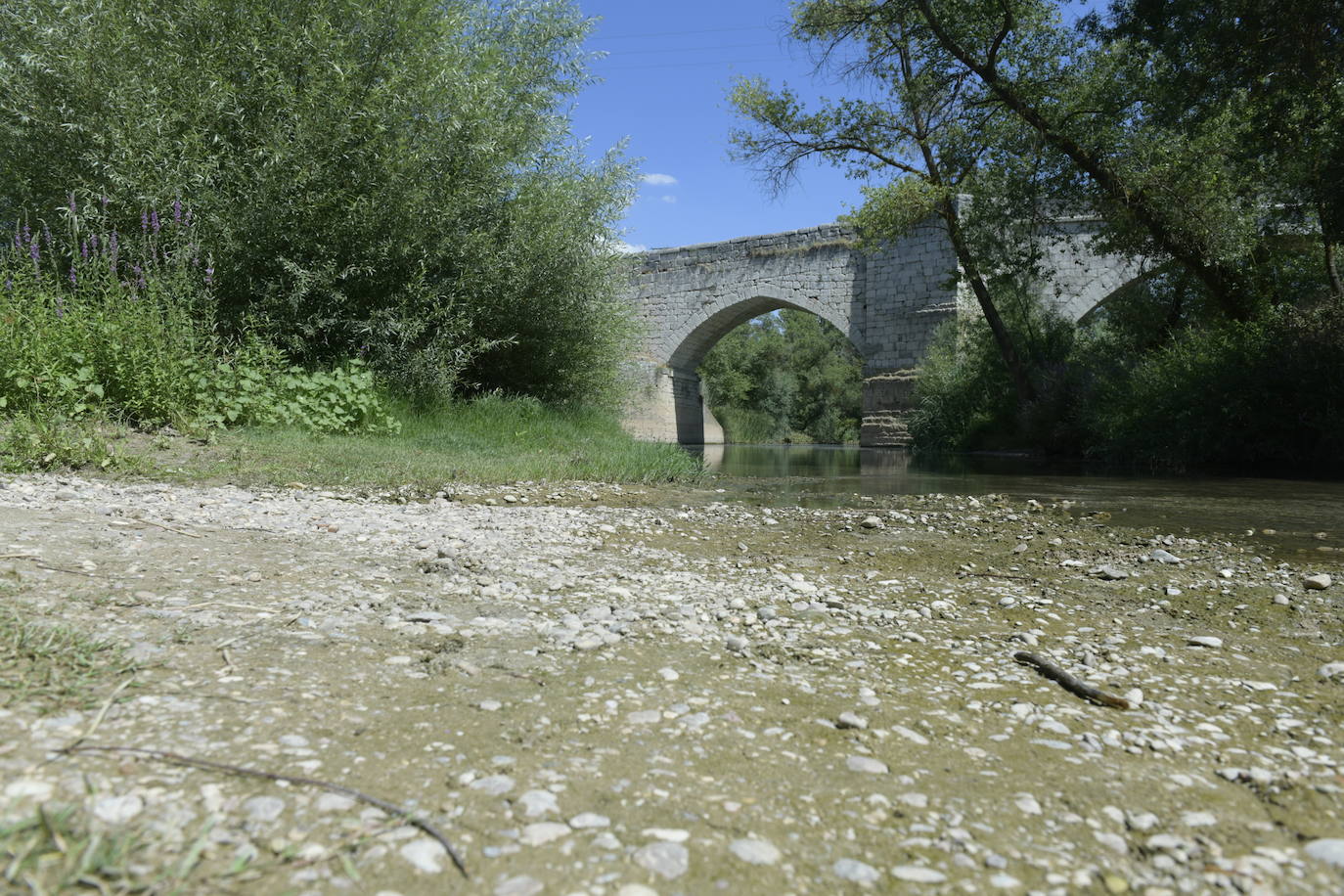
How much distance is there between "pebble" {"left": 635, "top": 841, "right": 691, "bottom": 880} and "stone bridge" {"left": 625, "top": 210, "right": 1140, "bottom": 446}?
67.2 feet

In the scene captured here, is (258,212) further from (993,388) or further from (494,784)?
(993,388)

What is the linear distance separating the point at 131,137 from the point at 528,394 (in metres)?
5.46

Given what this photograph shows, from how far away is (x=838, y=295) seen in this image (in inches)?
1040

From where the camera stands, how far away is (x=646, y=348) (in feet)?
98.9

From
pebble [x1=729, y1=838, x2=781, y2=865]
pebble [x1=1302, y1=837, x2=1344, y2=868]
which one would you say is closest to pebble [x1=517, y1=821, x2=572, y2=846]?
pebble [x1=729, y1=838, x2=781, y2=865]

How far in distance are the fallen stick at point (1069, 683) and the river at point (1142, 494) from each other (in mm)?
3327

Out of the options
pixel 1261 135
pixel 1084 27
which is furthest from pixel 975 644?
pixel 1084 27

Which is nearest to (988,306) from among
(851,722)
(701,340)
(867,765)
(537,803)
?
(701,340)

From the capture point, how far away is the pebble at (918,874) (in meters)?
1.43

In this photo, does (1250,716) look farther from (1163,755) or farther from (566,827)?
(566,827)

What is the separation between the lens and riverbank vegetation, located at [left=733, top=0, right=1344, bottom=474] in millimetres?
11078

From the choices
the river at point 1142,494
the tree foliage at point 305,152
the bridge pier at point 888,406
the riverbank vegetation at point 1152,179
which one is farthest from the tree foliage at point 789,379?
the tree foliage at point 305,152

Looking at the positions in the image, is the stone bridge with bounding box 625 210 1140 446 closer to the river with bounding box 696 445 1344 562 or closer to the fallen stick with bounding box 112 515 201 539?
the river with bounding box 696 445 1344 562

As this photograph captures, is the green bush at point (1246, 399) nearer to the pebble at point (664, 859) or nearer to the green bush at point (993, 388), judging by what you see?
the green bush at point (993, 388)
